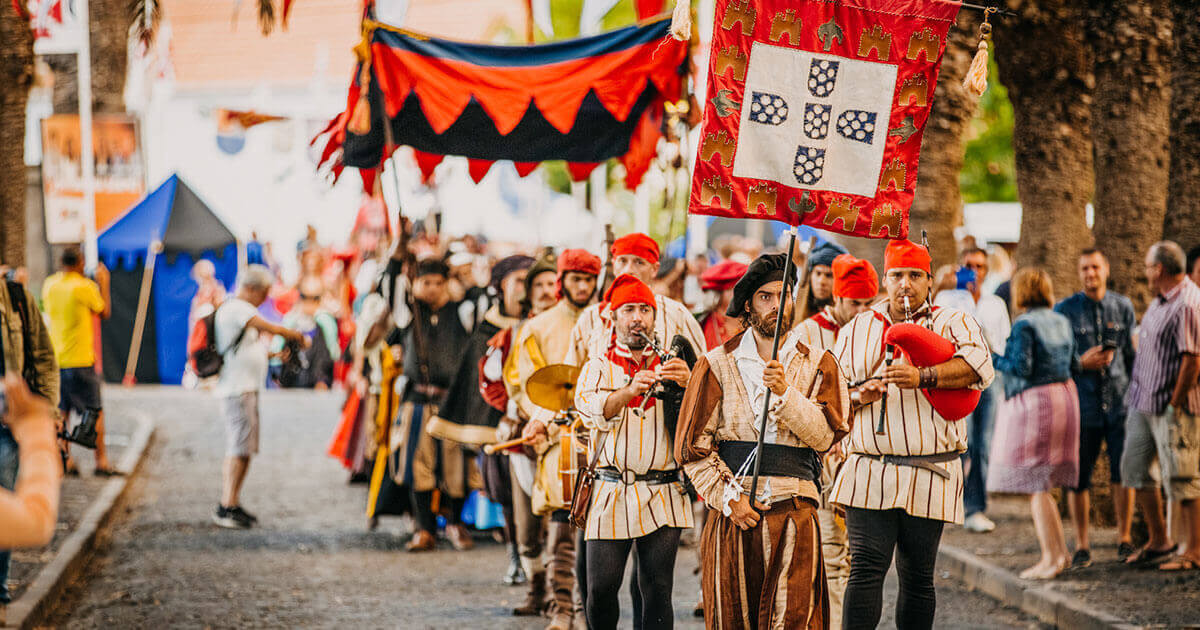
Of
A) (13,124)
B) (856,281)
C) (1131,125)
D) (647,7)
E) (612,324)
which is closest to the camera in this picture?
(612,324)

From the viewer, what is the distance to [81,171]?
1845cm

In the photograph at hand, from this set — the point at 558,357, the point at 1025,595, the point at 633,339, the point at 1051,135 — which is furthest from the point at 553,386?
the point at 1051,135

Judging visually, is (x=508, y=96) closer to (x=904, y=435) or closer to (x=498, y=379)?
(x=498, y=379)

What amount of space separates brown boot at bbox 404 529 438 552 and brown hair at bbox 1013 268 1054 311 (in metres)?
4.80

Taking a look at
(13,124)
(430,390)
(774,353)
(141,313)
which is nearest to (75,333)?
(13,124)

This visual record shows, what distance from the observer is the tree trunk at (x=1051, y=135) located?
1252cm

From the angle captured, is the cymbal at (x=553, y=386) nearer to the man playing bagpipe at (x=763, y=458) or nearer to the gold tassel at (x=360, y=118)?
the man playing bagpipe at (x=763, y=458)

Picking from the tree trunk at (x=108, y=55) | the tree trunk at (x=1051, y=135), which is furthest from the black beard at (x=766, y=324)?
the tree trunk at (x=108, y=55)

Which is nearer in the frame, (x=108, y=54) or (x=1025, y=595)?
(x=1025, y=595)

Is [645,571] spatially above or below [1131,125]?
below

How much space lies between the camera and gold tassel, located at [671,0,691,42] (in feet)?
20.5

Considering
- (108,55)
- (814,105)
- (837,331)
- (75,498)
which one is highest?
(108,55)

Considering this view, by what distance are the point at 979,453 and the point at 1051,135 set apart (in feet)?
9.91

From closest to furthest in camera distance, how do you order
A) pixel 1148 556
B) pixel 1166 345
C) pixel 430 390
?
pixel 1166 345 < pixel 1148 556 < pixel 430 390
